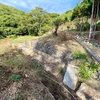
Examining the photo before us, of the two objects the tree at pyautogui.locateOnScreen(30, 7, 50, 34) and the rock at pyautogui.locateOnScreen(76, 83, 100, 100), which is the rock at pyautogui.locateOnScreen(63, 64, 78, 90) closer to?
the rock at pyautogui.locateOnScreen(76, 83, 100, 100)

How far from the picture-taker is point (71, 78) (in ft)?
15.1

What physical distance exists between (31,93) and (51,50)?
4.90 m

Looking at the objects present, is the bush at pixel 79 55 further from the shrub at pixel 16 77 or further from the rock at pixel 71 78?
the shrub at pixel 16 77

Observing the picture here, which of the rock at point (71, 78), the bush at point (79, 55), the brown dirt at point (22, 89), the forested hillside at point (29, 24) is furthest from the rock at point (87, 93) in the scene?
the forested hillside at point (29, 24)

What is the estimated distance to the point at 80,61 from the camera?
208 inches

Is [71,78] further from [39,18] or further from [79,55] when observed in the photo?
[39,18]

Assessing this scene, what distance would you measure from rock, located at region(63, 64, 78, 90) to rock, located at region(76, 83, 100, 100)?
0.30 metres

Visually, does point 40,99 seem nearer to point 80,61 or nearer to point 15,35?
point 80,61

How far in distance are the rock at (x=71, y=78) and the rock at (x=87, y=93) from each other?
30cm

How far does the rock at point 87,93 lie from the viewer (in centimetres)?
382

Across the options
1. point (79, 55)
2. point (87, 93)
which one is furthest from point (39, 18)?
point (87, 93)

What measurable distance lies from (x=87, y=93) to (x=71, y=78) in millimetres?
784

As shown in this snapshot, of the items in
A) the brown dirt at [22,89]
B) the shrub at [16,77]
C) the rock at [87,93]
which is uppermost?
the shrub at [16,77]

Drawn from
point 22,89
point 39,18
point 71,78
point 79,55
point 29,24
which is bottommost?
point 71,78
